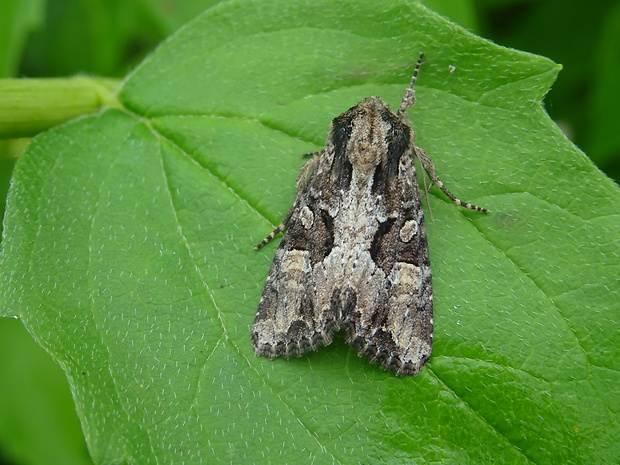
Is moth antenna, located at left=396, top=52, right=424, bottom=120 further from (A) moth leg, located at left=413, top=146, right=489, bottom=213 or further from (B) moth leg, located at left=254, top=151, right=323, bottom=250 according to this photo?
(B) moth leg, located at left=254, top=151, right=323, bottom=250

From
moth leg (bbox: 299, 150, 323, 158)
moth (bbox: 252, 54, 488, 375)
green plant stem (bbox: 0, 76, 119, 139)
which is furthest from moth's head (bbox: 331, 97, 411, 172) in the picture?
green plant stem (bbox: 0, 76, 119, 139)

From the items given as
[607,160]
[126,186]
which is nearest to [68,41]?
[126,186]

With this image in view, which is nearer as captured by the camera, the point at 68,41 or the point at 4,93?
the point at 4,93

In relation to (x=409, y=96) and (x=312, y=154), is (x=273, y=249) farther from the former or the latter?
(x=409, y=96)

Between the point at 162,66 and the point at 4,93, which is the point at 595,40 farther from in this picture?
the point at 4,93

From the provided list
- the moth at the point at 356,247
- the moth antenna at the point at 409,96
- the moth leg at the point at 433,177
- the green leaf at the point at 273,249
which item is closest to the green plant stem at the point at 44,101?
the green leaf at the point at 273,249
